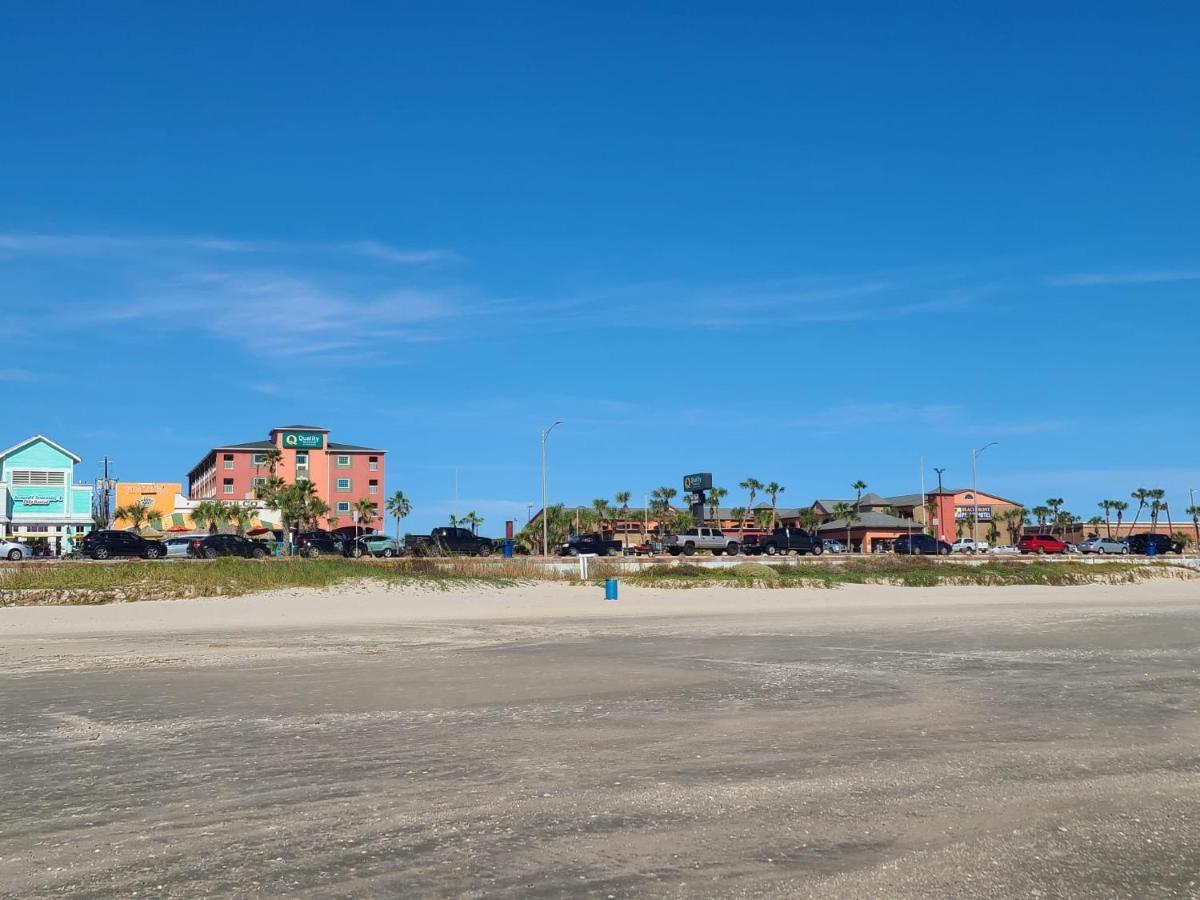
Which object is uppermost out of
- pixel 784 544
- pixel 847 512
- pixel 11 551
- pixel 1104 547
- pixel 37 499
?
pixel 37 499

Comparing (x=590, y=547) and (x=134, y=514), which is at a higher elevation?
(x=134, y=514)

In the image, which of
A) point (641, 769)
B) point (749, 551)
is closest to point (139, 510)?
point (749, 551)

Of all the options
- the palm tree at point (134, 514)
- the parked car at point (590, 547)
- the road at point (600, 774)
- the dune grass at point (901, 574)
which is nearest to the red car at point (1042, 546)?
the dune grass at point (901, 574)

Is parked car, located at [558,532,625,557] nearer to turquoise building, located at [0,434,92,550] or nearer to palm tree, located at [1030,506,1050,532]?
turquoise building, located at [0,434,92,550]

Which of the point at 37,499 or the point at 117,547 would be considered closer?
the point at 117,547

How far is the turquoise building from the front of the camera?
281ft

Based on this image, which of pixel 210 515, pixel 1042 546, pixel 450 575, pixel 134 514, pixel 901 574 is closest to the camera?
pixel 450 575

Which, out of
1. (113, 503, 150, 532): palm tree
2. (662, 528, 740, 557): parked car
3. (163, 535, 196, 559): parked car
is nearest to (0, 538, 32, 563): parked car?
(163, 535, 196, 559): parked car

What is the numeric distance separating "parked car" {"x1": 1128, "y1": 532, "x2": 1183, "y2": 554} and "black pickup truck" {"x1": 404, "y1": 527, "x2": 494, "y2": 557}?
52.1 meters

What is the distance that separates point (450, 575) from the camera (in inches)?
1628

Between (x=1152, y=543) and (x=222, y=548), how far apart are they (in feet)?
224

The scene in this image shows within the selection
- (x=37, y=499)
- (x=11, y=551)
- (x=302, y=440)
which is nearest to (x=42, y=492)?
(x=37, y=499)

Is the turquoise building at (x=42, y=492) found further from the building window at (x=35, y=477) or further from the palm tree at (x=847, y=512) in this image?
the palm tree at (x=847, y=512)

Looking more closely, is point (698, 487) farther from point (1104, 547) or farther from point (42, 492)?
point (42, 492)
